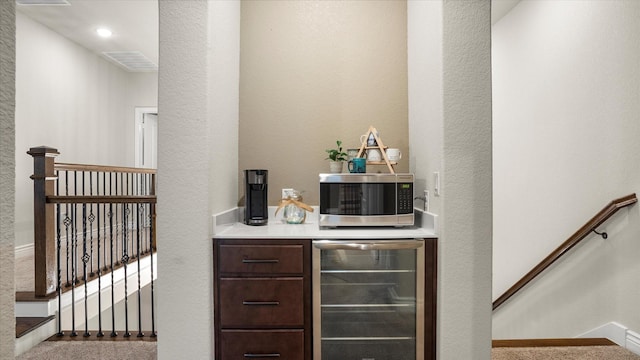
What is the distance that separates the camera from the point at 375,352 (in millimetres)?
1945

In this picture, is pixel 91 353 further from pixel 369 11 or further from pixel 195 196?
pixel 369 11

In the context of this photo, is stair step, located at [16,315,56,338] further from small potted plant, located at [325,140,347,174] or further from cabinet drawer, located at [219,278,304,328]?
small potted plant, located at [325,140,347,174]

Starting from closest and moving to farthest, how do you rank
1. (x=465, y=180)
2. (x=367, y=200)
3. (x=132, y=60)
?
(x=465, y=180), (x=367, y=200), (x=132, y=60)

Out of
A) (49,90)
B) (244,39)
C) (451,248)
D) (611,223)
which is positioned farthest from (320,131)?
(49,90)

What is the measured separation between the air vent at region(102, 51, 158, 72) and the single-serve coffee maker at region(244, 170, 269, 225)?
4.45 meters

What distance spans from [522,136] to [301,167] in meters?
2.43

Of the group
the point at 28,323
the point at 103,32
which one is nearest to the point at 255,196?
the point at 28,323

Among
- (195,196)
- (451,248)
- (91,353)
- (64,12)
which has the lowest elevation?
(91,353)

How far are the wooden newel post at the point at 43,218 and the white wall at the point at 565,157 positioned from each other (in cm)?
418

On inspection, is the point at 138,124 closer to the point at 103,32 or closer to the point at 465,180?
the point at 103,32

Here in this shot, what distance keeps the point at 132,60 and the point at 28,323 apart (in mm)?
4449

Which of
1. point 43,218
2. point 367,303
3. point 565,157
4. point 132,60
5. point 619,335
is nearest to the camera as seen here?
point 367,303

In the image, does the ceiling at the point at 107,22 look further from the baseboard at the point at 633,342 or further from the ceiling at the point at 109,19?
the baseboard at the point at 633,342

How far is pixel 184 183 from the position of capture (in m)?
1.87
